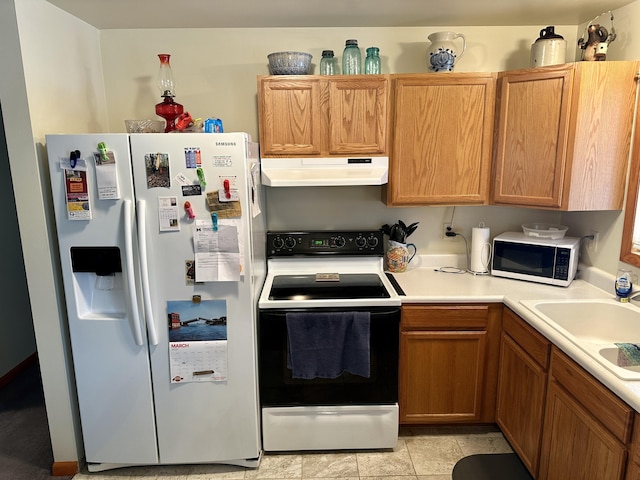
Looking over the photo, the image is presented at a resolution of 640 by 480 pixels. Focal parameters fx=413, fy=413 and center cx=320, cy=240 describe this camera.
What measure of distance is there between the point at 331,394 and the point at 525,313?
108 centimetres

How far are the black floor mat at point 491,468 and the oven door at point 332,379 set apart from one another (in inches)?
19.1

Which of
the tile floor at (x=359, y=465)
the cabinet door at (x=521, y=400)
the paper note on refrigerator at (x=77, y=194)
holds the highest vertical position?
the paper note on refrigerator at (x=77, y=194)

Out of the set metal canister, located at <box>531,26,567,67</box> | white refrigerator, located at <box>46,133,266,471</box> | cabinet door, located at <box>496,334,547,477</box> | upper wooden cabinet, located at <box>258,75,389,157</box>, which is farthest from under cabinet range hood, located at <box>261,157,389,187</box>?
cabinet door, located at <box>496,334,547,477</box>

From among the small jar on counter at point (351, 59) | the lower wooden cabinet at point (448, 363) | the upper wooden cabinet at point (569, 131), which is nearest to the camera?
the upper wooden cabinet at point (569, 131)

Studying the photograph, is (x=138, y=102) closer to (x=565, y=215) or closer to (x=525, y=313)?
(x=525, y=313)

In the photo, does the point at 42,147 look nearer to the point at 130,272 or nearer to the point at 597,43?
the point at 130,272

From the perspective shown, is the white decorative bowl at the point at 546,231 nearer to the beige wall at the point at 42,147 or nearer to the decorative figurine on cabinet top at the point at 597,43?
the decorative figurine on cabinet top at the point at 597,43

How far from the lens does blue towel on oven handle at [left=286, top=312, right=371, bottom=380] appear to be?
2143 millimetres

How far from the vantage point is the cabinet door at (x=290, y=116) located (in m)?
2.29

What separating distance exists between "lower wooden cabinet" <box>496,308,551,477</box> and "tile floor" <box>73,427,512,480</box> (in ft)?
0.87

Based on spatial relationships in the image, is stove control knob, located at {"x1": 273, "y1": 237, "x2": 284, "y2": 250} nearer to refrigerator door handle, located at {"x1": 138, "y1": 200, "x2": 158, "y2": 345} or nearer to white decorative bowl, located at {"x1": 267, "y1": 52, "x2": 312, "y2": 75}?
refrigerator door handle, located at {"x1": 138, "y1": 200, "x2": 158, "y2": 345}

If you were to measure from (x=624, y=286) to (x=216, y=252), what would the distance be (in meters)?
2.02

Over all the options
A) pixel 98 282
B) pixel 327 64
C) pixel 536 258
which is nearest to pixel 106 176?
pixel 98 282

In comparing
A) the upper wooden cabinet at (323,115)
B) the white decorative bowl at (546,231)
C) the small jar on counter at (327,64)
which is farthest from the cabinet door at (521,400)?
the small jar on counter at (327,64)
